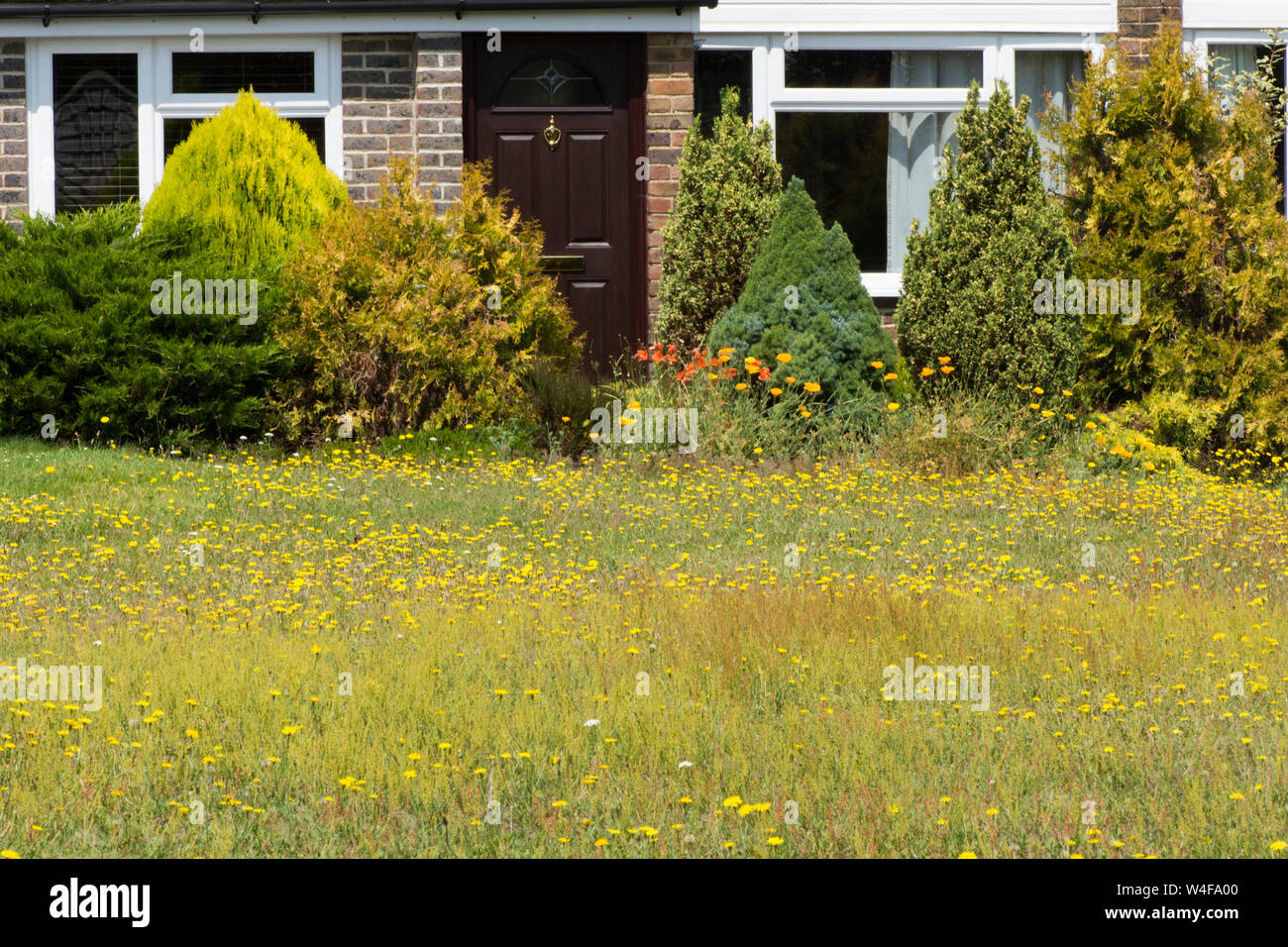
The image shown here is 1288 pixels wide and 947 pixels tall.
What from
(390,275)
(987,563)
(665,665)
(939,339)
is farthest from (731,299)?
(665,665)

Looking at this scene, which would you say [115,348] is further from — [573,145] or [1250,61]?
[1250,61]

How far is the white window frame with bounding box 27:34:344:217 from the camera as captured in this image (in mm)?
12047

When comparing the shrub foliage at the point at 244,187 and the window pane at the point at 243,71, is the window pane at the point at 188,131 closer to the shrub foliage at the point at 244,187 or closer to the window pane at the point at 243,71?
the window pane at the point at 243,71

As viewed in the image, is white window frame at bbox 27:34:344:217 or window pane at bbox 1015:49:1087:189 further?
window pane at bbox 1015:49:1087:189

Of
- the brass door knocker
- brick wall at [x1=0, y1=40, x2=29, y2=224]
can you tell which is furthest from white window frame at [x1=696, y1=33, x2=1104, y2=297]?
brick wall at [x1=0, y1=40, x2=29, y2=224]

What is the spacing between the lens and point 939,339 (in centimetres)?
1046

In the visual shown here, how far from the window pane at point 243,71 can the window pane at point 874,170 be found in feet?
13.9

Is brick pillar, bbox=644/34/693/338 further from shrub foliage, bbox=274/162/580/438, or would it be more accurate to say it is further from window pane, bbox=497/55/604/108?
shrub foliage, bbox=274/162/580/438

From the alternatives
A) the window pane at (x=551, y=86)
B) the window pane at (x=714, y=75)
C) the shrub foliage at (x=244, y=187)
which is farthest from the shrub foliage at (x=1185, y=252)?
the shrub foliage at (x=244, y=187)

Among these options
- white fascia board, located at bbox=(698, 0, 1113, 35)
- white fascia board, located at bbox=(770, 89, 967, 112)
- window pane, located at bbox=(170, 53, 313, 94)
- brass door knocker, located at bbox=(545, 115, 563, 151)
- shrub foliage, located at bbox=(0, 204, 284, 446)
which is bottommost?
shrub foliage, located at bbox=(0, 204, 284, 446)

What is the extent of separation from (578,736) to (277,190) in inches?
297

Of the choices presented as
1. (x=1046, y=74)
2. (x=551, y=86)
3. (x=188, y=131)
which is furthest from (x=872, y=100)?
(x=188, y=131)

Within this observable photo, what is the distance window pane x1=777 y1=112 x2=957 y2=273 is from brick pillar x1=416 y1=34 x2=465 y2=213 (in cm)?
288

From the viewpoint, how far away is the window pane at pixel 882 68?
502 inches
